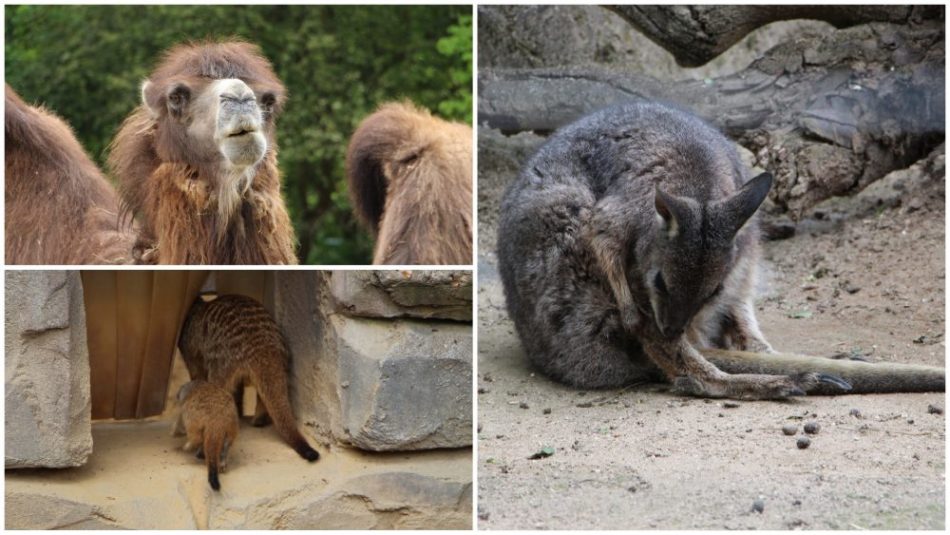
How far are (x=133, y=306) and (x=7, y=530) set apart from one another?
3.97 ft

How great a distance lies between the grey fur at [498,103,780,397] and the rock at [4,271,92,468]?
233 centimetres

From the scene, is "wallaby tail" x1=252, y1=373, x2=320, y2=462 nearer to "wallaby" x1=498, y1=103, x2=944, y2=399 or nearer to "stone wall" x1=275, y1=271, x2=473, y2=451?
"stone wall" x1=275, y1=271, x2=473, y2=451

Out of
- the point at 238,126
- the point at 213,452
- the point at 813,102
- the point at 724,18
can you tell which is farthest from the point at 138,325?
the point at 813,102

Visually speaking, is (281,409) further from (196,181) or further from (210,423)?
(196,181)

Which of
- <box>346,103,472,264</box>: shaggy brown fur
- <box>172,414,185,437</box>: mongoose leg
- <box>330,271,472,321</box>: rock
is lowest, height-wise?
<box>172,414,185,437</box>: mongoose leg

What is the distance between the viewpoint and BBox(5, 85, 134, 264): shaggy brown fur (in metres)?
4.20

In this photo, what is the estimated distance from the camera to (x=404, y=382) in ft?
15.4

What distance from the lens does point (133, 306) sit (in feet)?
17.2

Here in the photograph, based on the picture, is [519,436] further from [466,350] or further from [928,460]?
[928,460]

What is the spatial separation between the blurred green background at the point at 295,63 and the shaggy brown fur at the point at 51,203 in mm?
5083

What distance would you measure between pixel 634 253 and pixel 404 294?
1.40 m

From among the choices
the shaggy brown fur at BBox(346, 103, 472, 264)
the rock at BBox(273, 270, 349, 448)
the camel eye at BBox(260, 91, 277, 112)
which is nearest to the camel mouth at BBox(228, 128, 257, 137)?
the camel eye at BBox(260, 91, 277, 112)

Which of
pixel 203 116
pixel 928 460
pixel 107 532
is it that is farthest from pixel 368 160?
pixel 928 460

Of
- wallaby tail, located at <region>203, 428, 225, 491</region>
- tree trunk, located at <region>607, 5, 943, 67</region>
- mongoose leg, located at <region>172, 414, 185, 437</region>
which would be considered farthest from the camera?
tree trunk, located at <region>607, 5, 943, 67</region>
